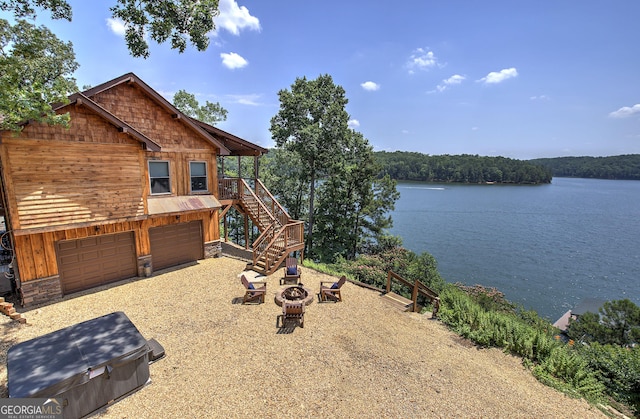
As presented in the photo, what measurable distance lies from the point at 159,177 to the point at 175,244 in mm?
3063

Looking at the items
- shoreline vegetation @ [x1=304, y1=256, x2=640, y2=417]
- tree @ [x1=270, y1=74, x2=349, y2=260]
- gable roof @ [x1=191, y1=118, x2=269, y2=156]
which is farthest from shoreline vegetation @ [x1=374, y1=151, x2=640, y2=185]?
shoreline vegetation @ [x1=304, y1=256, x2=640, y2=417]

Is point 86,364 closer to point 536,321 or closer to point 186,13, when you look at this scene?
point 186,13

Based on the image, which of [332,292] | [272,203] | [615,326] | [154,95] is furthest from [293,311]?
[615,326]

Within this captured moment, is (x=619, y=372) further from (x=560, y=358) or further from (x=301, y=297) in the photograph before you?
(x=301, y=297)

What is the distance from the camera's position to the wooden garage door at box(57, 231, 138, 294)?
414 inches

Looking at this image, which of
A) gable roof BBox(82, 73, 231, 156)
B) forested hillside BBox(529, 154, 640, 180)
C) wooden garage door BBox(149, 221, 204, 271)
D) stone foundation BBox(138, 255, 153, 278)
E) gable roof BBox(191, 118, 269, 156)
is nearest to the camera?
gable roof BBox(82, 73, 231, 156)

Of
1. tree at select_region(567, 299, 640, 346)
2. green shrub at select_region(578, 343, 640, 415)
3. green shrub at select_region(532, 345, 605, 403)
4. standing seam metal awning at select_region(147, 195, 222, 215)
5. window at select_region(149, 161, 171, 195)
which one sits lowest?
tree at select_region(567, 299, 640, 346)

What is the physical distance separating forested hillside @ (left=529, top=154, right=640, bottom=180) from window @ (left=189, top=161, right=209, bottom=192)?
187853 mm

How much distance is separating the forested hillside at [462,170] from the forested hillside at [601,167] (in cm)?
5598

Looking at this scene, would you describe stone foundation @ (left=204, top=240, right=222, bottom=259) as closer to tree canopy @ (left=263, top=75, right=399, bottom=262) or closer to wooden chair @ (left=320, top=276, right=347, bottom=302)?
wooden chair @ (left=320, top=276, right=347, bottom=302)

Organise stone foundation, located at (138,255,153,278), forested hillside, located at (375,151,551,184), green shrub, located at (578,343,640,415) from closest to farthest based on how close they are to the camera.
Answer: green shrub, located at (578,343,640,415)
stone foundation, located at (138,255,153,278)
forested hillside, located at (375,151,551,184)

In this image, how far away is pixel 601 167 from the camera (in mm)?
166375

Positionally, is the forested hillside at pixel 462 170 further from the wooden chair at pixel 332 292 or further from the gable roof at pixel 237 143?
the wooden chair at pixel 332 292

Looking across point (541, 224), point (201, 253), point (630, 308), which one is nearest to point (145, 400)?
point (201, 253)
